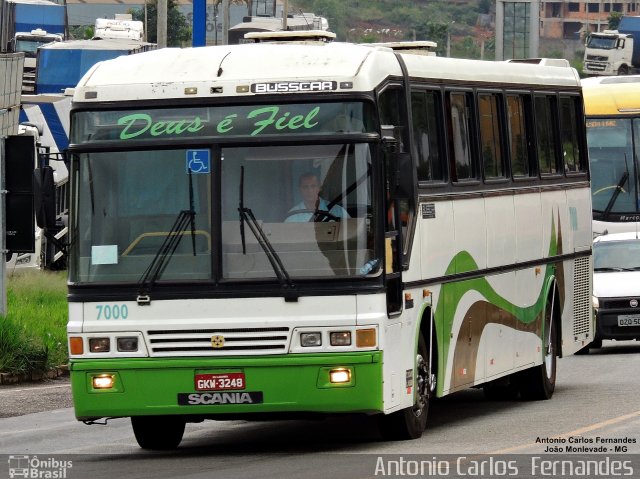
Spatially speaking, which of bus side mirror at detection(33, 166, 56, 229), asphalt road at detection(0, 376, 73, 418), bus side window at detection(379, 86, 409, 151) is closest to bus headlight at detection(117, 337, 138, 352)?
Answer: bus side mirror at detection(33, 166, 56, 229)

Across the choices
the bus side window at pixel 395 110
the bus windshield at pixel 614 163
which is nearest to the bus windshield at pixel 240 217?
the bus side window at pixel 395 110

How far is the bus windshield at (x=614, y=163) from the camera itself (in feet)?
119

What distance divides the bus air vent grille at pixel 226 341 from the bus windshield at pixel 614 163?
24.1 metres

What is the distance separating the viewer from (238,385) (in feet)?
42.0

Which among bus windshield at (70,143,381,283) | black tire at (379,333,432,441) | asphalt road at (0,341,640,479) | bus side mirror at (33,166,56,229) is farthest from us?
black tire at (379,333,432,441)

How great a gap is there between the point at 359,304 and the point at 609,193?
24.3 m

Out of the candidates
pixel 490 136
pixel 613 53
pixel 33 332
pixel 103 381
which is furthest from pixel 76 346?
pixel 613 53

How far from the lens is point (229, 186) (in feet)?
42.6

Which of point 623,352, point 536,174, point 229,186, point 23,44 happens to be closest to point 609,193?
point 623,352

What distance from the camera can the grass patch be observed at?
21.9m

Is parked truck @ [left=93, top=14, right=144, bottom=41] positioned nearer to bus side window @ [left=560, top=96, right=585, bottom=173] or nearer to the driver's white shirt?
bus side window @ [left=560, top=96, right=585, bottom=173]

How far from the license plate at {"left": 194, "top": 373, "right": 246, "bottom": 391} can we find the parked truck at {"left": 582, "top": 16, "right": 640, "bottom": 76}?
90.2 metres

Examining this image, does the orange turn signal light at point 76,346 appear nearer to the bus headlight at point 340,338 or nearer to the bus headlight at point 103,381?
the bus headlight at point 103,381

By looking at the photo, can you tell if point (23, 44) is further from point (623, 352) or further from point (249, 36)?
point (249, 36)
